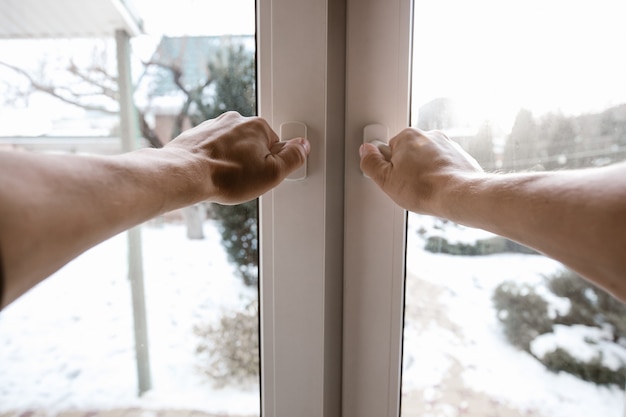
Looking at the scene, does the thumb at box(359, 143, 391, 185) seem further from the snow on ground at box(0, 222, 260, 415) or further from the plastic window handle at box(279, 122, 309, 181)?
the snow on ground at box(0, 222, 260, 415)

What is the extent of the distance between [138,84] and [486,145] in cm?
59

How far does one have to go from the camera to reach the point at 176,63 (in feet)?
2.32

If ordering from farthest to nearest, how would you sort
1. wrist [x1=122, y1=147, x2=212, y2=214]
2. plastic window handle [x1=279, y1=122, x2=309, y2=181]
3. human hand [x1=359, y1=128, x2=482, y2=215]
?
1. plastic window handle [x1=279, y1=122, x2=309, y2=181]
2. human hand [x1=359, y1=128, x2=482, y2=215]
3. wrist [x1=122, y1=147, x2=212, y2=214]

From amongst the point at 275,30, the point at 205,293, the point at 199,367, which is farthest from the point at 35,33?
the point at 199,367

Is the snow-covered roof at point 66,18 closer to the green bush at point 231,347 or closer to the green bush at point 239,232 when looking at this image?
the green bush at point 239,232

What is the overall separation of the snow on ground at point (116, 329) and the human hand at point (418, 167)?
0.31m

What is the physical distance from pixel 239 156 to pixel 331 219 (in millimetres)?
196

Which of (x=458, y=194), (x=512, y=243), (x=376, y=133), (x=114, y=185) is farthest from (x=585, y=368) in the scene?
(x=114, y=185)

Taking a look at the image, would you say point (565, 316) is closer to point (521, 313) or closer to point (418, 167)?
point (521, 313)

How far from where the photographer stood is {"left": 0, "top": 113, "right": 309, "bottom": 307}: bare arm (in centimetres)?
29

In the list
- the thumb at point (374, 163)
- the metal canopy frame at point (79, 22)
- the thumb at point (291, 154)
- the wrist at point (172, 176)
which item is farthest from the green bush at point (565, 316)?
the metal canopy frame at point (79, 22)

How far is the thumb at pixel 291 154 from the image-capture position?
623 mm

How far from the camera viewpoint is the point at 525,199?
41 cm

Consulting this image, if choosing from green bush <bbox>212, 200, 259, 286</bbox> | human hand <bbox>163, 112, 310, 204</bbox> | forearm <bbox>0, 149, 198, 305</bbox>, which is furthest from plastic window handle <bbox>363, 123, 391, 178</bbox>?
forearm <bbox>0, 149, 198, 305</bbox>
